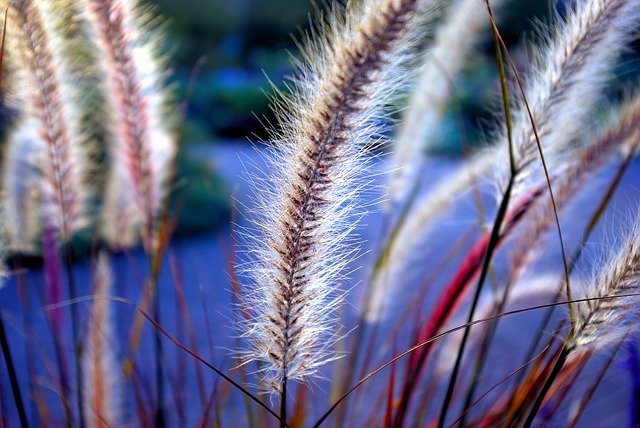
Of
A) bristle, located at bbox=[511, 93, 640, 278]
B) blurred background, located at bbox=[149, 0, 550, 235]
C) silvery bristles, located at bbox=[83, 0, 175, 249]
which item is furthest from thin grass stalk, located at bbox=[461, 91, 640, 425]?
blurred background, located at bbox=[149, 0, 550, 235]

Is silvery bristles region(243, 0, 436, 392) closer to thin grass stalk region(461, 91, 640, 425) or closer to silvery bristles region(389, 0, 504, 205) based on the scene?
thin grass stalk region(461, 91, 640, 425)

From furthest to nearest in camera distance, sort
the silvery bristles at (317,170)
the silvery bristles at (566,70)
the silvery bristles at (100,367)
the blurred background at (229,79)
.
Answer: the blurred background at (229,79)
the silvery bristles at (100,367)
the silvery bristles at (566,70)
the silvery bristles at (317,170)

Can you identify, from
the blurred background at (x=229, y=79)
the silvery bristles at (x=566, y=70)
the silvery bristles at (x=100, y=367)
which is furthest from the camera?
the blurred background at (x=229, y=79)

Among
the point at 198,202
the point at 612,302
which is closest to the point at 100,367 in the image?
the point at 612,302

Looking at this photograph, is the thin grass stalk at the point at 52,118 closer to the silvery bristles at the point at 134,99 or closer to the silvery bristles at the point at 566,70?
the silvery bristles at the point at 134,99

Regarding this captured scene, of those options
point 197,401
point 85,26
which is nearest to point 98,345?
point 85,26

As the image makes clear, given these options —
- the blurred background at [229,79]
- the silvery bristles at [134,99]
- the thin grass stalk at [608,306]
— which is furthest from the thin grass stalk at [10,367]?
the blurred background at [229,79]

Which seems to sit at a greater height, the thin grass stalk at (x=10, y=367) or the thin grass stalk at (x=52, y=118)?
the thin grass stalk at (x=52, y=118)
